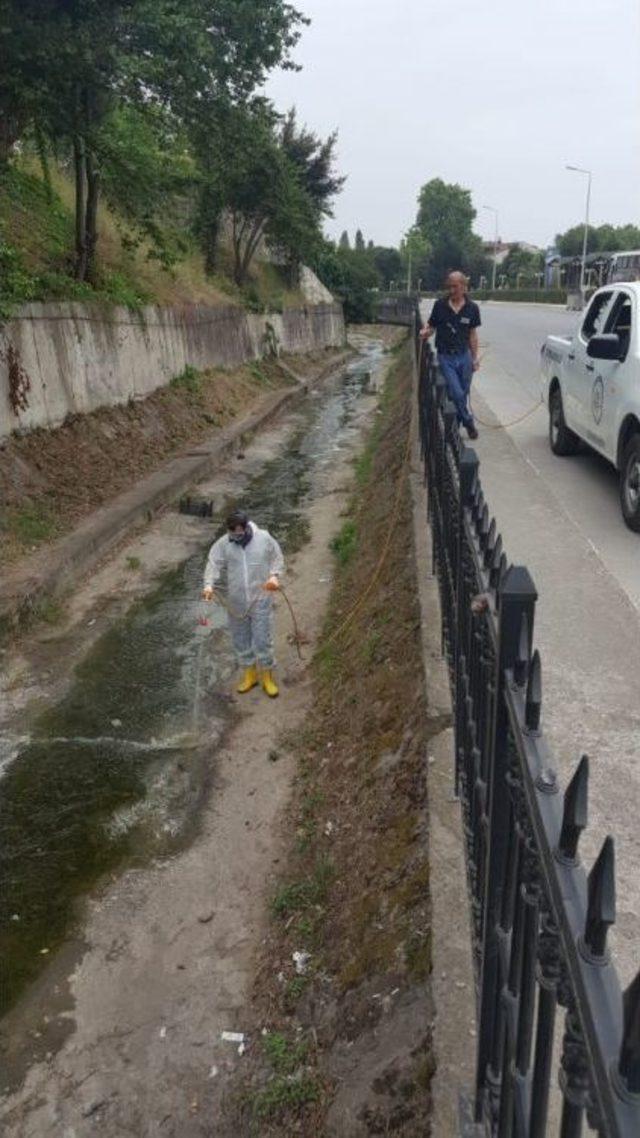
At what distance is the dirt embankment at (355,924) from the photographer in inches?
129

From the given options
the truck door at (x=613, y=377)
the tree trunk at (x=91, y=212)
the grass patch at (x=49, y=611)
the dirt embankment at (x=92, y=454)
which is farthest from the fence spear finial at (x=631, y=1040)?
the tree trunk at (x=91, y=212)

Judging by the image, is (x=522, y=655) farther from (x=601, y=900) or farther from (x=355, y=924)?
(x=355, y=924)

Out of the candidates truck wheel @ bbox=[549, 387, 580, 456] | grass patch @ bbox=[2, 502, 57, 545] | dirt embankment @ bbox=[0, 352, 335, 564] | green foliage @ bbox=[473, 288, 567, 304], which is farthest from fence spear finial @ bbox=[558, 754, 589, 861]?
green foliage @ bbox=[473, 288, 567, 304]

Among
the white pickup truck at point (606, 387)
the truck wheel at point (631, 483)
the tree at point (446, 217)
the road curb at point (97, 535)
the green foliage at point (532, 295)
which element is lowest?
the road curb at point (97, 535)

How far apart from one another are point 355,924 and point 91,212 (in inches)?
620

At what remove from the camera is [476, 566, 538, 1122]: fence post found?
75.5 inches

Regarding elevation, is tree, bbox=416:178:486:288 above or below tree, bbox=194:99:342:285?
above

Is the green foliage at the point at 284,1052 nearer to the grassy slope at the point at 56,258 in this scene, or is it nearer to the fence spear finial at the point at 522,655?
the fence spear finial at the point at 522,655

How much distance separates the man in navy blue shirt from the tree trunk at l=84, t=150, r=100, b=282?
9.37 m

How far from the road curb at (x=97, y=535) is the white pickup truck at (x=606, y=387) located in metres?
5.89

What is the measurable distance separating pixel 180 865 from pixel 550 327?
26.7 metres

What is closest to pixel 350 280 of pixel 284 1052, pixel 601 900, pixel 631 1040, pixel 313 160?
pixel 313 160

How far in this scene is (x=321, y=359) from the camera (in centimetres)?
3991

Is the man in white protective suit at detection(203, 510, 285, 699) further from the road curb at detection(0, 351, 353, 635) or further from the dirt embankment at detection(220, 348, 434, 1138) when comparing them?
the road curb at detection(0, 351, 353, 635)
